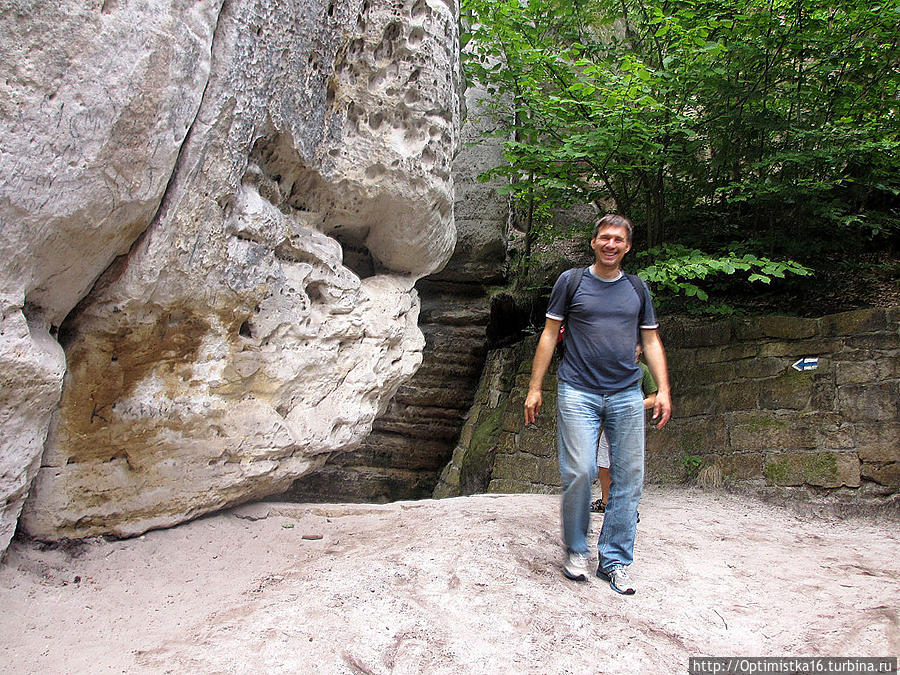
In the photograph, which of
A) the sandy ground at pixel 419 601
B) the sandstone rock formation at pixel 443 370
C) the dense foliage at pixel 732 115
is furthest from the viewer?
the sandstone rock formation at pixel 443 370

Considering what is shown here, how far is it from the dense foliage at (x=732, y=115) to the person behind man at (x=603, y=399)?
1.66m

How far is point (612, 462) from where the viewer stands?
8.48 ft

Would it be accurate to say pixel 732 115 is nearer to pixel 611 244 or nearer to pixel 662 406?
pixel 611 244

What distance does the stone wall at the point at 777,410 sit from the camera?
395 centimetres

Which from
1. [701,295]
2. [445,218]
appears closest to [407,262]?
[445,218]

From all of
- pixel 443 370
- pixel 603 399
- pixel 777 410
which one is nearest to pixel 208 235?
pixel 603 399

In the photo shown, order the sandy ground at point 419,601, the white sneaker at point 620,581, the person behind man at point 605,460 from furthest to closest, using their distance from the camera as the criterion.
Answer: the person behind man at point 605,460, the white sneaker at point 620,581, the sandy ground at point 419,601

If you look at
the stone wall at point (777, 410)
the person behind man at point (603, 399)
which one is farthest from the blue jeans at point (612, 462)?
the stone wall at point (777, 410)

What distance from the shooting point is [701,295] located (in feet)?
14.0

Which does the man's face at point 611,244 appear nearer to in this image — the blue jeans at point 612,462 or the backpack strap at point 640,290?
the backpack strap at point 640,290

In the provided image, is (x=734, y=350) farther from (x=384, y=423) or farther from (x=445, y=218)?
(x=384, y=423)

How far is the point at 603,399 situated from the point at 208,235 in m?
1.86

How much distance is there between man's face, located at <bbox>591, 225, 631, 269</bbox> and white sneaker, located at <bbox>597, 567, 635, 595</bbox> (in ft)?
4.17

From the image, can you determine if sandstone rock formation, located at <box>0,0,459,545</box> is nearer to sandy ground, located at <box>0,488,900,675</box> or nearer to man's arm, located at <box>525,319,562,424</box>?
sandy ground, located at <box>0,488,900,675</box>
